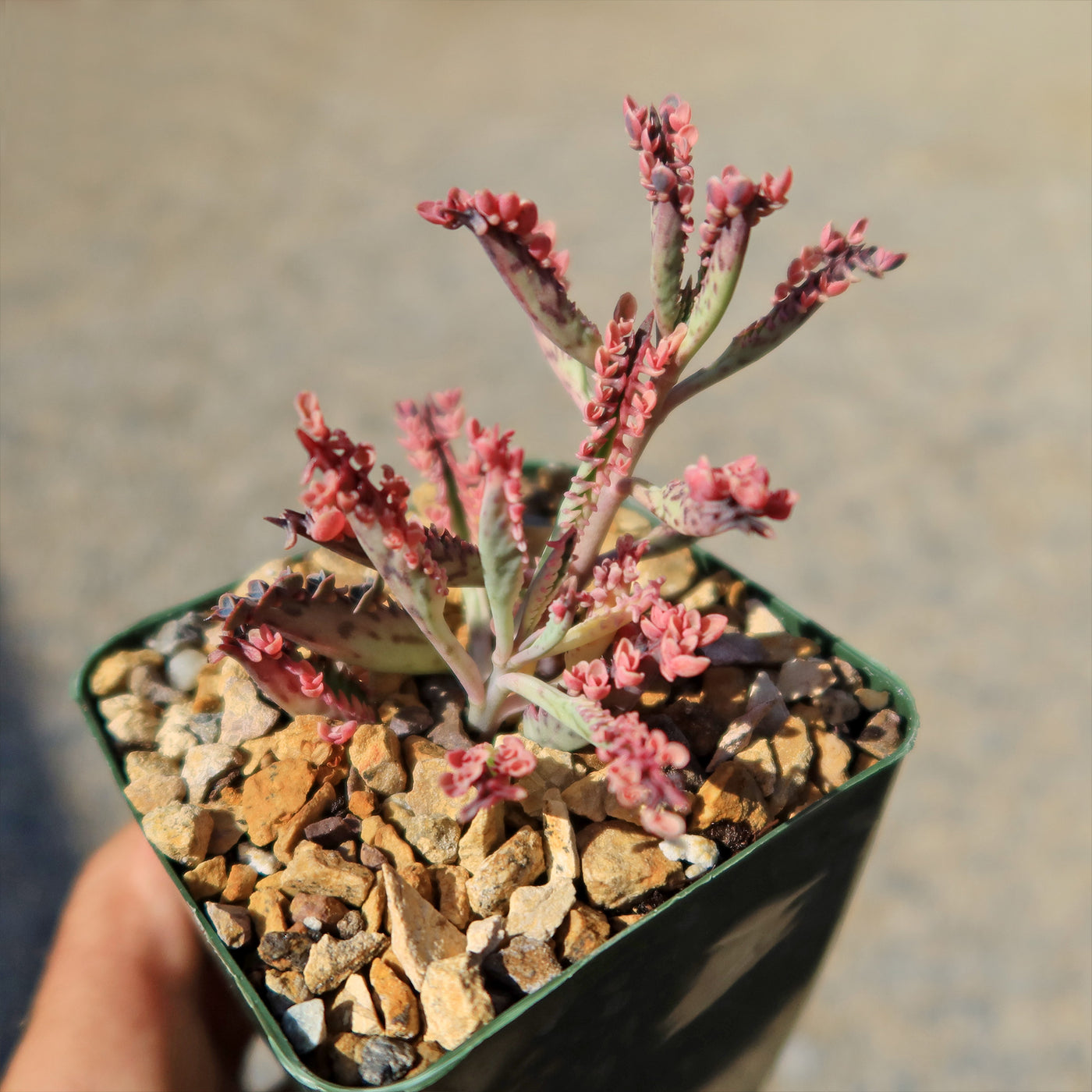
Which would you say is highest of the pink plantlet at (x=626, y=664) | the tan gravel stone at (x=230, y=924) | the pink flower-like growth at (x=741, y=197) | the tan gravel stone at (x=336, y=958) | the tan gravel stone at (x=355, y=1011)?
the pink flower-like growth at (x=741, y=197)

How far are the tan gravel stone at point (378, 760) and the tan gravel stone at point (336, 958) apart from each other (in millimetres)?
103

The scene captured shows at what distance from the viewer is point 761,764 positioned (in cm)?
77

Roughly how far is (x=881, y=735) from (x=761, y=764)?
0.38ft

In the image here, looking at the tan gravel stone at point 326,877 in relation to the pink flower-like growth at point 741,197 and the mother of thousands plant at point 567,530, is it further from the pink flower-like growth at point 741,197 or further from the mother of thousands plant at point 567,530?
the pink flower-like growth at point 741,197

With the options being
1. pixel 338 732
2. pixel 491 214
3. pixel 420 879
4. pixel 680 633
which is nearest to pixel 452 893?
pixel 420 879

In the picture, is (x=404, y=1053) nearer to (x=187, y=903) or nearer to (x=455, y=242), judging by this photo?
(x=187, y=903)

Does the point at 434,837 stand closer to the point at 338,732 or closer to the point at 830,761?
the point at 338,732

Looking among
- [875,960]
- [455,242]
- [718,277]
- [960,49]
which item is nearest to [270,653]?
[718,277]

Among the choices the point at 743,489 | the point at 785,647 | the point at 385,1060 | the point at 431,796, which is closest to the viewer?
the point at 743,489

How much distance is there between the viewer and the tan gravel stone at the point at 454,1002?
65 centimetres

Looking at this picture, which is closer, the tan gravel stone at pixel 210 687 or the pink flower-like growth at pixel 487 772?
the pink flower-like growth at pixel 487 772

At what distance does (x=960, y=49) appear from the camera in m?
3.84

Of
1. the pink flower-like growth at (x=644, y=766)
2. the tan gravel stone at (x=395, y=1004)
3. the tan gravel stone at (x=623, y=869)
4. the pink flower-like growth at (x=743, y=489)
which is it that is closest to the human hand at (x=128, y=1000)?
the tan gravel stone at (x=395, y=1004)

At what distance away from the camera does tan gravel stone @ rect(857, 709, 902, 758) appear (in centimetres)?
81
